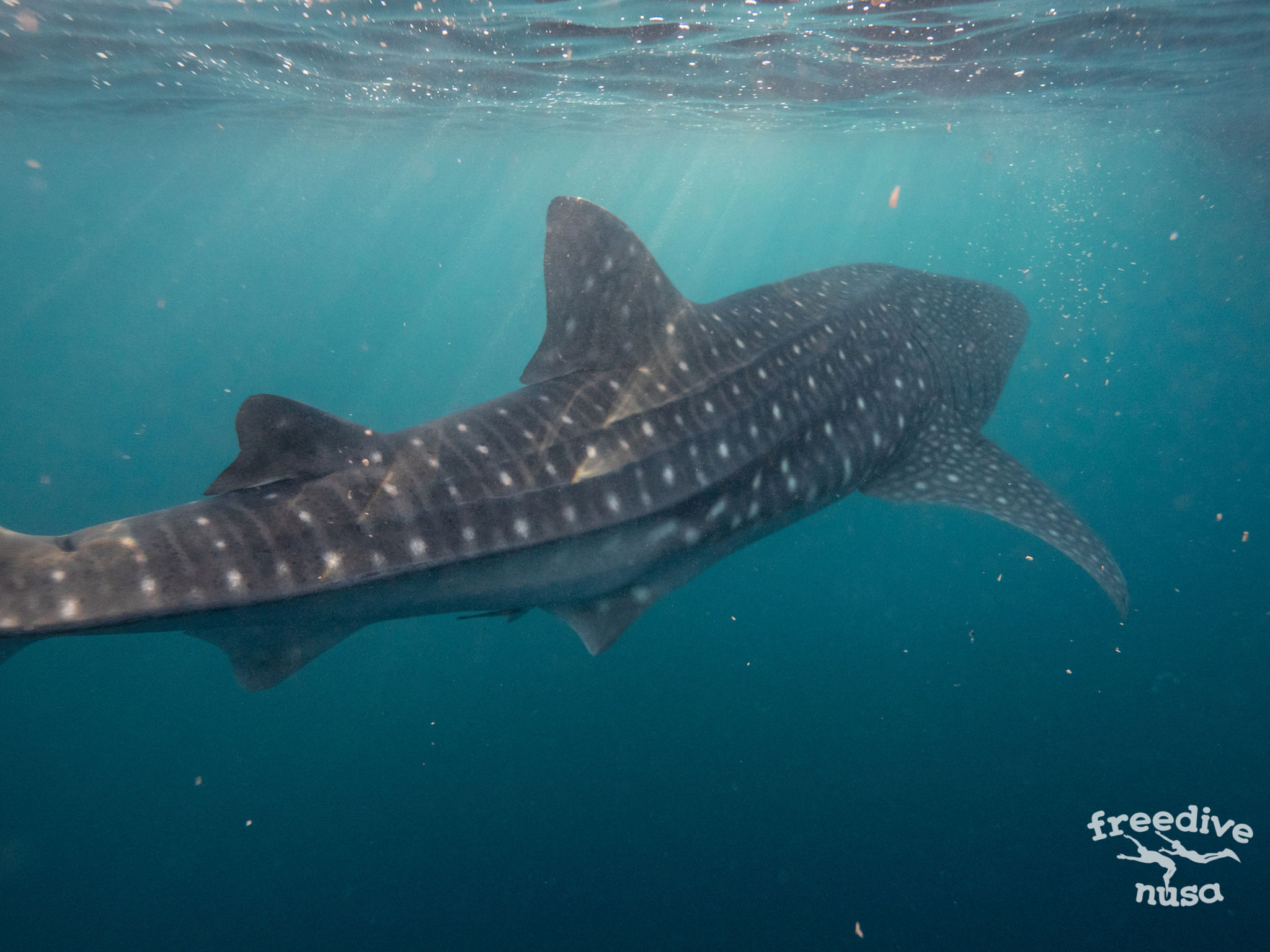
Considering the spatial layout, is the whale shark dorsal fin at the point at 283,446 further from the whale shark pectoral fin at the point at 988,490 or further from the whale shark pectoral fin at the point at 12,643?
the whale shark pectoral fin at the point at 988,490

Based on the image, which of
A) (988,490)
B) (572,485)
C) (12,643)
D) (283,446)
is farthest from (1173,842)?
(12,643)

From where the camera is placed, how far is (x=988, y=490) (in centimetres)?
627

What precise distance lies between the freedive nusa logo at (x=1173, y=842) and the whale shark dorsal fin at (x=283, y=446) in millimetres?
9634

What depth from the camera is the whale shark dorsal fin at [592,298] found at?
444 cm

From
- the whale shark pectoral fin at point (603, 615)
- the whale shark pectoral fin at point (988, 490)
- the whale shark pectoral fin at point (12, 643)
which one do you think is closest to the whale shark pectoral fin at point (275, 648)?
the whale shark pectoral fin at point (12, 643)

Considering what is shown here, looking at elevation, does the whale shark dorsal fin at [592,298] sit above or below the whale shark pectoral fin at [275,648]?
above

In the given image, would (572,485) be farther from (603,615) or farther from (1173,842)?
(1173,842)

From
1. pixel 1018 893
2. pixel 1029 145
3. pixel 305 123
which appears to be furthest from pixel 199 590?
pixel 1029 145

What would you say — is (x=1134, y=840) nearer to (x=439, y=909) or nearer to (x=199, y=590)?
(x=439, y=909)

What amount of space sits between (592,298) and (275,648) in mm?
2875

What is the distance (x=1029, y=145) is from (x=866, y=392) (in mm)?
36226

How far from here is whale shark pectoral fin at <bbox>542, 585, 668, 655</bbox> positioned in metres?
4.23

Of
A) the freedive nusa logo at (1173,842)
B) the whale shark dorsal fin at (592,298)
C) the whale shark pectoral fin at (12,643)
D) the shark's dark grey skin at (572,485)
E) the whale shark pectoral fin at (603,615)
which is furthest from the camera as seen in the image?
the freedive nusa logo at (1173,842)

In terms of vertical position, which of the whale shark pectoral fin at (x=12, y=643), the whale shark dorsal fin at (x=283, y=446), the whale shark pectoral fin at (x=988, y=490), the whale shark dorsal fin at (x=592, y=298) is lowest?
the whale shark pectoral fin at (x=988, y=490)
